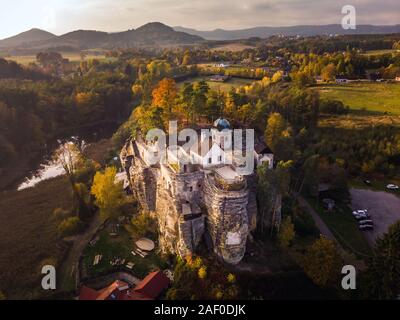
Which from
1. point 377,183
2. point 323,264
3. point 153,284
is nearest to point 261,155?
point 323,264

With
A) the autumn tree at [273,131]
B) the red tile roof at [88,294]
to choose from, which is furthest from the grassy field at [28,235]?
the autumn tree at [273,131]

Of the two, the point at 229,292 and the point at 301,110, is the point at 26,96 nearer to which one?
the point at 301,110

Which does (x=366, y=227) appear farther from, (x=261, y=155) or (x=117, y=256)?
(x=117, y=256)

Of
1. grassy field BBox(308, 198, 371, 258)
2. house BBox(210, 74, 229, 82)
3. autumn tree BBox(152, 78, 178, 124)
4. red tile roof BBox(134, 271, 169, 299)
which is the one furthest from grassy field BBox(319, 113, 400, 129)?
red tile roof BBox(134, 271, 169, 299)

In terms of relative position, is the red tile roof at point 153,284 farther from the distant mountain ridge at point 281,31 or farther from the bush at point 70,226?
the distant mountain ridge at point 281,31

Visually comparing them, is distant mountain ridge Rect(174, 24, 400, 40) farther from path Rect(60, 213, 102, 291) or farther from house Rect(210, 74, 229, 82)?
path Rect(60, 213, 102, 291)
